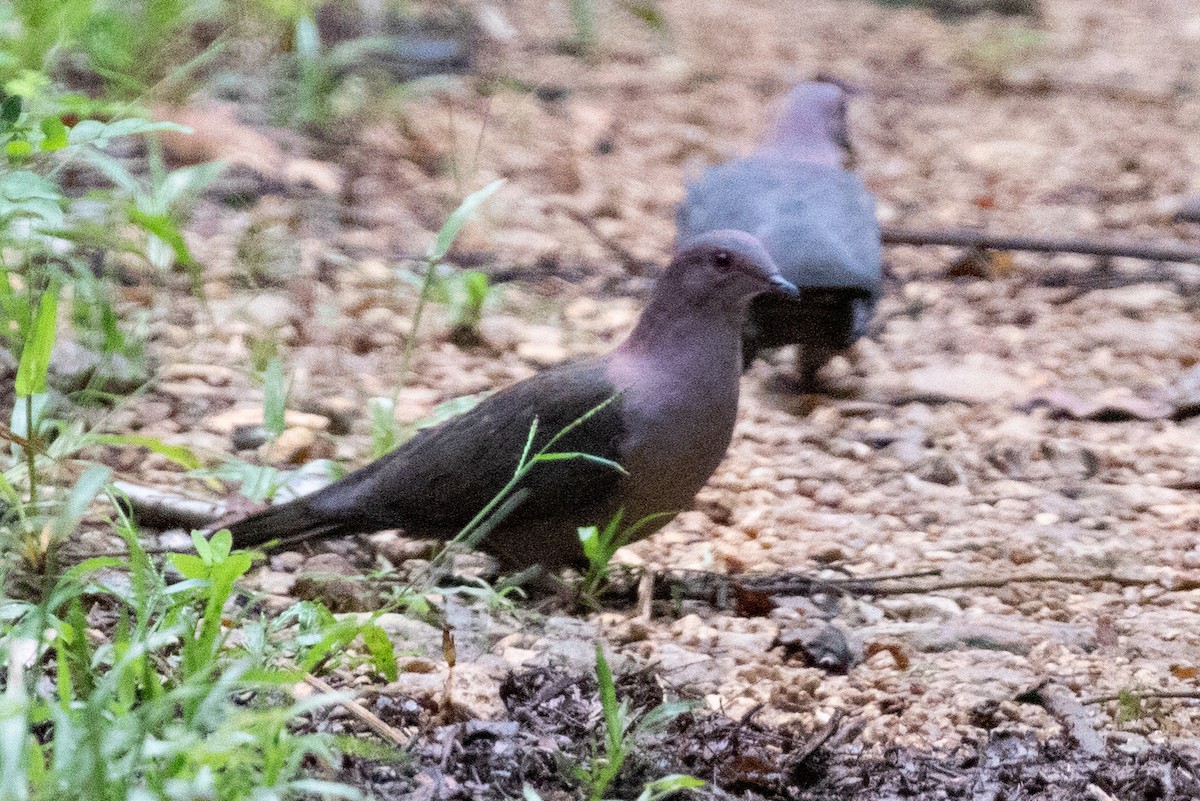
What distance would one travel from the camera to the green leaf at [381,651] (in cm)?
246

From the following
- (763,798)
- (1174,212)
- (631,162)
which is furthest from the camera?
(631,162)

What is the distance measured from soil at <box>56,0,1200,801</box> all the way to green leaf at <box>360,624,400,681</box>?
4cm

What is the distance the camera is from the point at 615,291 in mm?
5324

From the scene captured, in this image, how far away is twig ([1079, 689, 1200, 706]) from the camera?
8.52 feet

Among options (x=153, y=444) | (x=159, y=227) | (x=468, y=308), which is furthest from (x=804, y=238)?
(x=153, y=444)

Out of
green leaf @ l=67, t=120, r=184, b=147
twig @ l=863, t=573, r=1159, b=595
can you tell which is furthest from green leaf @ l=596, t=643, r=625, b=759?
green leaf @ l=67, t=120, r=184, b=147

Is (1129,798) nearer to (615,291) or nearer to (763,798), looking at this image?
(763,798)

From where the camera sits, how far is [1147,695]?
2613 mm

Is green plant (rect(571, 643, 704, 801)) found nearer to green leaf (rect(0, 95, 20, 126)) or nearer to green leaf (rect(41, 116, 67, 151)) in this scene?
green leaf (rect(41, 116, 67, 151))

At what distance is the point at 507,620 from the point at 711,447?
572 millimetres

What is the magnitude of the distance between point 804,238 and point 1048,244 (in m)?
1.44

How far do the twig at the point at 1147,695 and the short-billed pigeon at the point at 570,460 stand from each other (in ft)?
3.09

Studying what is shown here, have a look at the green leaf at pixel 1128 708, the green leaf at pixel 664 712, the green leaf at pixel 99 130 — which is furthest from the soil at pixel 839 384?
the green leaf at pixel 99 130

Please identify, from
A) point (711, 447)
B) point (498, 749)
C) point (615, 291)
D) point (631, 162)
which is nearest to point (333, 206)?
point (615, 291)
